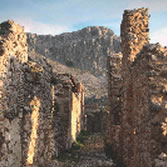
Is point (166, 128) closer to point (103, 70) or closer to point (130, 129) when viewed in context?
point (130, 129)

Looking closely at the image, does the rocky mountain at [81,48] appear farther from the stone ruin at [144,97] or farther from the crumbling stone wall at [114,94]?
the stone ruin at [144,97]

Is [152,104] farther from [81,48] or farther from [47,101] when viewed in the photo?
[81,48]

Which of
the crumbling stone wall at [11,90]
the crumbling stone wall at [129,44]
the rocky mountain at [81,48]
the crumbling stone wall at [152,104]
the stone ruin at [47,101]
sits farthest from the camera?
the rocky mountain at [81,48]

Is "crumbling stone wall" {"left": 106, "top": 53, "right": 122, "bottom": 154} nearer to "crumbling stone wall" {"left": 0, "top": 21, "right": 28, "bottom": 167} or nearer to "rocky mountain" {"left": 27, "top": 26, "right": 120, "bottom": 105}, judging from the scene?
"crumbling stone wall" {"left": 0, "top": 21, "right": 28, "bottom": 167}

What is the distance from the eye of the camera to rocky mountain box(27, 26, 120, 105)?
7644 cm

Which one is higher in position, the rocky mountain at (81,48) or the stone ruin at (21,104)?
the rocky mountain at (81,48)

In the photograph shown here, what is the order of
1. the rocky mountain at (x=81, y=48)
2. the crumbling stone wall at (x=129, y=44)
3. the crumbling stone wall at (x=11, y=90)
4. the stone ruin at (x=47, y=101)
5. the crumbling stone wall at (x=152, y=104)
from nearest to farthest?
the crumbling stone wall at (x=152, y=104), the stone ruin at (x=47, y=101), the crumbling stone wall at (x=11, y=90), the crumbling stone wall at (x=129, y=44), the rocky mountain at (x=81, y=48)

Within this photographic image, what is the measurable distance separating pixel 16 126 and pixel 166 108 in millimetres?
3123

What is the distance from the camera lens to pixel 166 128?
158 inches

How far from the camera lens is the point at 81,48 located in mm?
82250

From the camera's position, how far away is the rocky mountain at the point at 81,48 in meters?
76.4

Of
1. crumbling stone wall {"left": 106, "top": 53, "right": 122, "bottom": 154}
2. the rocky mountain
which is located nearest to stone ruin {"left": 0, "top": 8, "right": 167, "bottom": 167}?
crumbling stone wall {"left": 106, "top": 53, "right": 122, "bottom": 154}

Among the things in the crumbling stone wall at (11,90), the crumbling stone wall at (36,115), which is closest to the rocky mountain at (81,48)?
the crumbling stone wall at (36,115)

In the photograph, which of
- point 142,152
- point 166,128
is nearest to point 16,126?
point 142,152
